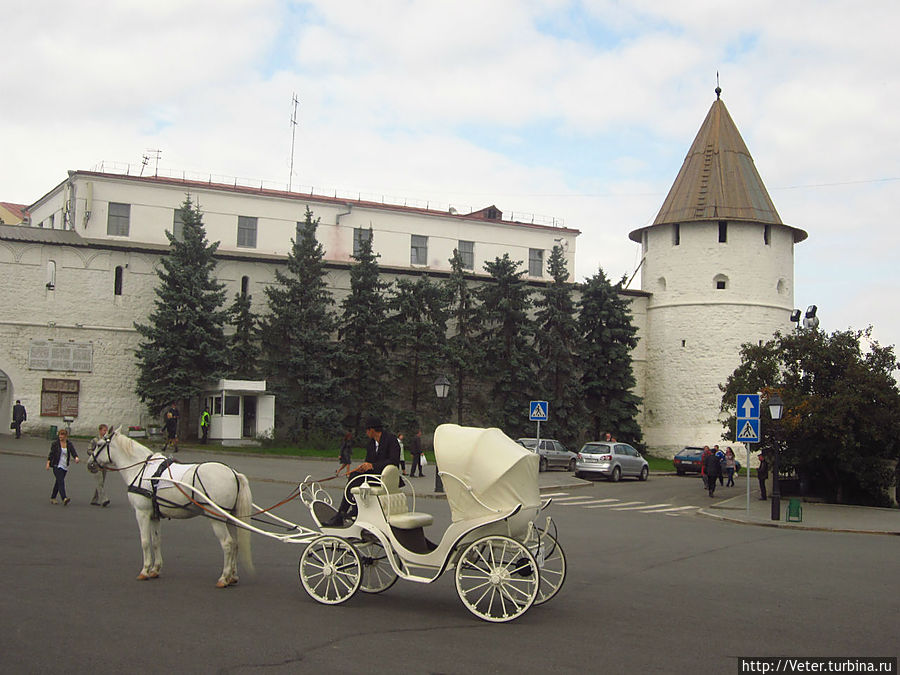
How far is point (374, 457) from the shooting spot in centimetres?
1044

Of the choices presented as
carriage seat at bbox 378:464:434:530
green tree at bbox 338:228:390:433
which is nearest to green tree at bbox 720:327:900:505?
carriage seat at bbox 378:464:434:530

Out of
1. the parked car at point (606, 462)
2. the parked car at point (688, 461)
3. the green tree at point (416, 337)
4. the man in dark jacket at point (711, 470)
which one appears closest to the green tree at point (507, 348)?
the green tree at point (416, 337)

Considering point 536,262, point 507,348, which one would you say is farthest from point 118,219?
point 536,262

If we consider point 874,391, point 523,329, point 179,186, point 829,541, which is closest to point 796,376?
point 874,391

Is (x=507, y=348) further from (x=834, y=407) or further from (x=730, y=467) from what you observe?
(x=834, y=407)

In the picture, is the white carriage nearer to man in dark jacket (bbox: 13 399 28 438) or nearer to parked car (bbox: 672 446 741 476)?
man in dark jacket (bbox: 13 399 28 438)

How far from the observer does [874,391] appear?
1036 inches

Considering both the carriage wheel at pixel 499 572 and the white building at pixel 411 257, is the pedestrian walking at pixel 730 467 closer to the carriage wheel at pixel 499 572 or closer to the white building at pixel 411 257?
the white building at pixel 411 257

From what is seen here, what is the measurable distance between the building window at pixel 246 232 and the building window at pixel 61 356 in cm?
1306

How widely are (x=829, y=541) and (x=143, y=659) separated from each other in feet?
50.8

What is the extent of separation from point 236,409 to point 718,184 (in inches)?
1238

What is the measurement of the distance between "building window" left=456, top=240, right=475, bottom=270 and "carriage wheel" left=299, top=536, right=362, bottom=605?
49.1 metres

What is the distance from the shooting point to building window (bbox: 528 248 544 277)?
198 ft

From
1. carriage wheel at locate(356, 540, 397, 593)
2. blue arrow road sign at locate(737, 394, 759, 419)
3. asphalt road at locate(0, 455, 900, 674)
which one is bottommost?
asphalt road at locate(0, 455, 900, 674)
